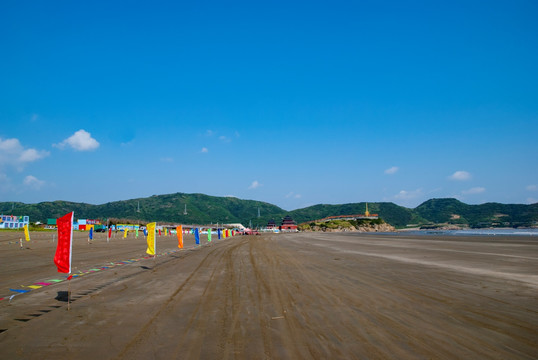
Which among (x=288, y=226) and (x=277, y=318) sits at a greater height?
(x=277, y=318)

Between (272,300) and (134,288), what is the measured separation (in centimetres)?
521

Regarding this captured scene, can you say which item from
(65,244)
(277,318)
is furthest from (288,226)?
(277,318)

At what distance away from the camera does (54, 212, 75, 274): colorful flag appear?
8.20 metres

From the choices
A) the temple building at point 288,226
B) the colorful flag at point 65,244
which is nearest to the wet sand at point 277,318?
the colorful flag at point 65,244

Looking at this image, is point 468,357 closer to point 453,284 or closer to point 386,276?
point 453,284

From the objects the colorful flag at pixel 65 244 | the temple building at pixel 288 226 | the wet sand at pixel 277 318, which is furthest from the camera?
the temple building at pixel 288 226

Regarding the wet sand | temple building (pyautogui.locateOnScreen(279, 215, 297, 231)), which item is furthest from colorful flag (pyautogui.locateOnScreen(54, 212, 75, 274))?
temple building (pyautogui.locateOnScreen(279, 215, 297, 231))

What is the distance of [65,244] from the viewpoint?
827 cm

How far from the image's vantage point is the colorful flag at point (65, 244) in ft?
26.9

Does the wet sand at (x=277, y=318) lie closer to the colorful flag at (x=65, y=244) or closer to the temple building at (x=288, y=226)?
the colorful flag at (x=65, y=244)

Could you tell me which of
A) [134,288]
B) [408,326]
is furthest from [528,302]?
[134,288]

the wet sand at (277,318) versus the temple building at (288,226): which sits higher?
the wet sand at (277,318)

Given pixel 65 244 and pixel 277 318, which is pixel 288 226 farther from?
pixel 277 318

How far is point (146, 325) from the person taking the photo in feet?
21.6
